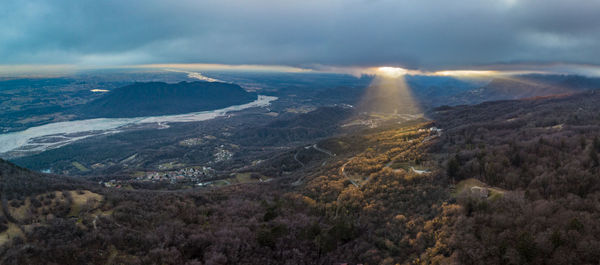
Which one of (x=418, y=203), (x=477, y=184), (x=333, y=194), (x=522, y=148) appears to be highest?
(x=522, y=148)

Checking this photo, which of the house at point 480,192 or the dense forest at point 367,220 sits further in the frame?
the house at point 480,192

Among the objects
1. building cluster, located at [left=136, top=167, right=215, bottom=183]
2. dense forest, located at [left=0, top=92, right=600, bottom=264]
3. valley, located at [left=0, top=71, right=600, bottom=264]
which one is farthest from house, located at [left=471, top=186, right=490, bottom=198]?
building cluster, located at [left=136, top=167, right=215, bottom=183]

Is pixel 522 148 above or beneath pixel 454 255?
above

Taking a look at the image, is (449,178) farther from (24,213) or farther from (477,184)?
(24,213)

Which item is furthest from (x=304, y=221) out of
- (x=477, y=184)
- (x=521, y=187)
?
(x=521, y=187)

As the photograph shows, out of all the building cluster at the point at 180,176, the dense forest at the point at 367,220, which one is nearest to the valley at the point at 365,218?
the dense forest at the point at 367,220

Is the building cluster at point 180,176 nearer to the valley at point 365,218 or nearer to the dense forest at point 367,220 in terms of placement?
the valley at point 365,218

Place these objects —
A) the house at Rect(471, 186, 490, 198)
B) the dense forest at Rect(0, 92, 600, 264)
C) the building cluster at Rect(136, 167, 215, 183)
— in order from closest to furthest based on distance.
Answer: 1. the dense forest at Rect(0, 92, 600, 264)
2. the house at Rect(471, 186, 490, 198)
3. the building cluster at Rect(136, 167, 215, 183)

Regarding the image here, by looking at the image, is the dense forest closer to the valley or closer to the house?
the valley

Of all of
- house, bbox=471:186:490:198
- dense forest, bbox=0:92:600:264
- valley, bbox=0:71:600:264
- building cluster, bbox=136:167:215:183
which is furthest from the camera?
building cluster, bbox=136:167:215:183
